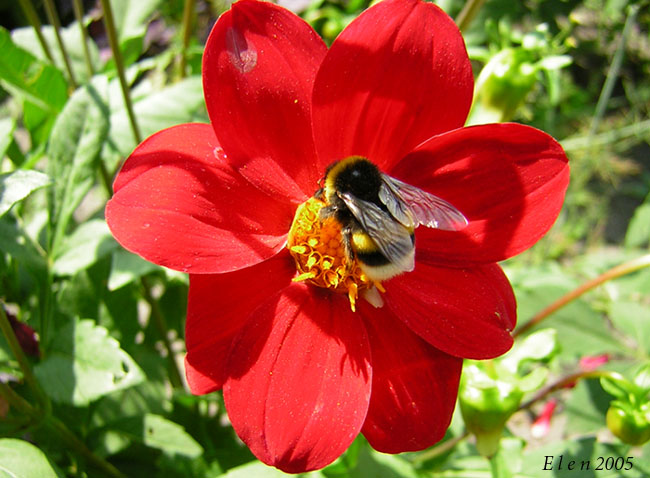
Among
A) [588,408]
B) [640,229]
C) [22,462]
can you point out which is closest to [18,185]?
[22,462]

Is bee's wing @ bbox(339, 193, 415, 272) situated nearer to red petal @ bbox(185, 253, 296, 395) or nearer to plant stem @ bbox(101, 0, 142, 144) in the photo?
red petal @ bbox(185, 253, 296, 395)

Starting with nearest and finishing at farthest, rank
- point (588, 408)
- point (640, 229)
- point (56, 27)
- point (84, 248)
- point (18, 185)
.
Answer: point (18, 185) < point (84, 248) < point (56, 27) < point (588, 408) < point (640, 229)

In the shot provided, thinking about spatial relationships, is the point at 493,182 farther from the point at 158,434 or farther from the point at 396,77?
the point at 158,434

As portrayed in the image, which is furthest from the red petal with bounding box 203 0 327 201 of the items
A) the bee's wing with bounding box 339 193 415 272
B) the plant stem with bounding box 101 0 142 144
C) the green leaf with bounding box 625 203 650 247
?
the green leaf with bounding box 625 203 650 247

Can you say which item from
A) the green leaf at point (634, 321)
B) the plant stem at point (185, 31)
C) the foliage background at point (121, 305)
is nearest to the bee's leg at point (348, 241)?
the foliage background at point (121, 305)

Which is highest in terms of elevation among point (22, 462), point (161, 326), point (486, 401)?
point (22, 462)

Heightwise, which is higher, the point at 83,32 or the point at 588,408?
the point at 83,32

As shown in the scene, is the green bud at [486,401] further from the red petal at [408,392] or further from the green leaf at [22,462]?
the green leaf at [22,462]

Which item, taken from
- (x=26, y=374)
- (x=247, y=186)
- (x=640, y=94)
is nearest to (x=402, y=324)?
(x=247, y=186)
